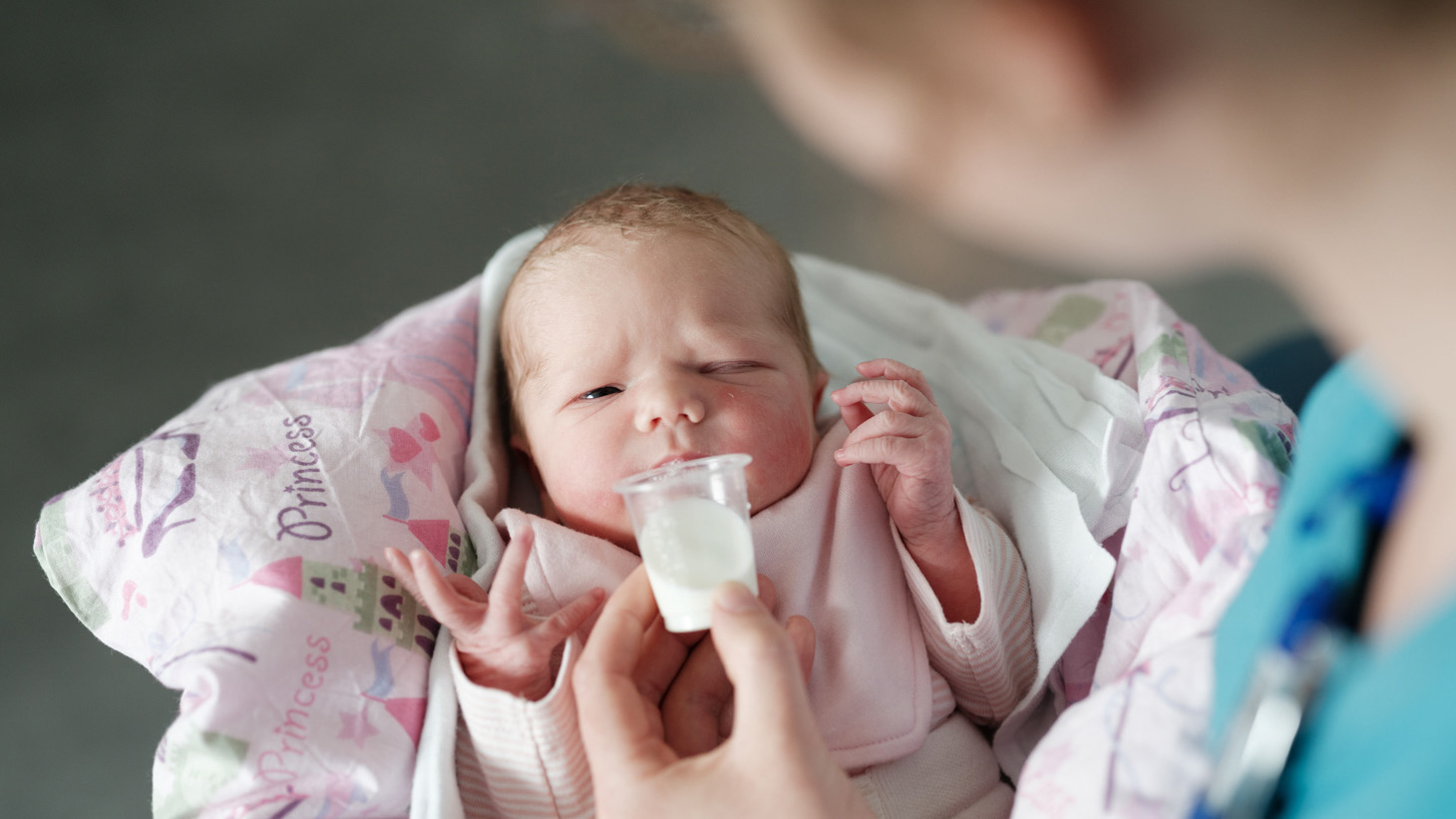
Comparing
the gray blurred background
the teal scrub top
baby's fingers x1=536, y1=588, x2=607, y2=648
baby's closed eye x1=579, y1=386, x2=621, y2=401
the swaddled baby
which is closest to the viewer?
the teal scrub top

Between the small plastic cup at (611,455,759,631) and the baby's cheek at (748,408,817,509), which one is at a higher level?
the small plastic cup at (611,455,759,631)

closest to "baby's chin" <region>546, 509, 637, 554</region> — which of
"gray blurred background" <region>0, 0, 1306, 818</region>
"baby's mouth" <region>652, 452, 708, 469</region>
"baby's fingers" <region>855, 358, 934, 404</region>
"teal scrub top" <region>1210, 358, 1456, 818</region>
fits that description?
"baby's mouth" <region>652, 452, 708, 469</region>

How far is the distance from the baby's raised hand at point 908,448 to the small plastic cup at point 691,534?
0.26m

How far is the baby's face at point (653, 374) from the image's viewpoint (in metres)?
1.30

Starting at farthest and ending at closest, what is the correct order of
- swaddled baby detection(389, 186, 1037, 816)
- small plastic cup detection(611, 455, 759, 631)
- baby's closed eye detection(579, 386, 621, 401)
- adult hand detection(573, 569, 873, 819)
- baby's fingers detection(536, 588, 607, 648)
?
baby's closed eye detection(579, 386, 621, 401) < swaddled baby detection(389, 186, 1037, 816) < baby's fingers detection(536, 588, 607, 648) < small plastic cup detection(611, 455, 759, 631) < adult hand detection(573, 569, 873, 819)

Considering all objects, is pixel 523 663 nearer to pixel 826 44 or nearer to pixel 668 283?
pixel 668 283

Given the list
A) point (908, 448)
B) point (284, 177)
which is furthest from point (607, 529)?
point (284, 177)

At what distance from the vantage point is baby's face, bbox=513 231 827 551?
1.30 metres

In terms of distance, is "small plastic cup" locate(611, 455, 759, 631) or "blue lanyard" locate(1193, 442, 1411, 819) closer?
"blue lanyard" locate(1193, 442, 1411, 819)

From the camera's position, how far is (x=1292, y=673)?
30.1 inches

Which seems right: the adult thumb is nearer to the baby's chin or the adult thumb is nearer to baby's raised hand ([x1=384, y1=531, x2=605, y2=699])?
baby's raised hand ([x1=384, y1=531, x2=605, y2=699])

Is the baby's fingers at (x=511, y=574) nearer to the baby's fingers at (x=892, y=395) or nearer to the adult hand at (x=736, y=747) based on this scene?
the adult hand at (x=736, y=747)

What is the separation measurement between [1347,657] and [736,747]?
468 mm

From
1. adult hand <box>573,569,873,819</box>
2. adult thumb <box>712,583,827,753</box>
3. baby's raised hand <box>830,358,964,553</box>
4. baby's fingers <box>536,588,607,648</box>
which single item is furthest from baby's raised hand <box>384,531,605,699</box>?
baby's raised hand <box>830,358,964,553</box>
